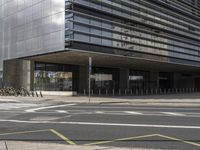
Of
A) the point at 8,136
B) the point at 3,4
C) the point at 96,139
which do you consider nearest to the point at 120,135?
the point at 96,139

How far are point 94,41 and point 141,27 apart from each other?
10572 mm

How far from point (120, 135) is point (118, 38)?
35.0 m

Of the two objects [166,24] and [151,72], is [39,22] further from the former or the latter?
[151,72]

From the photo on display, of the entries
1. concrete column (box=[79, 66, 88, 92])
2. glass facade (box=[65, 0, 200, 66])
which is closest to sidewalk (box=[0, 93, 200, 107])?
glass facade (box=[65, 0, 200, 66])

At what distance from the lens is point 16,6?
5259cm

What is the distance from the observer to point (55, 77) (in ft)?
178

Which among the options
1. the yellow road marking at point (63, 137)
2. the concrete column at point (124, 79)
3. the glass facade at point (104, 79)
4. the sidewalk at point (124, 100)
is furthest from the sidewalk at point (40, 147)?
the concrete column at point (124, 79)

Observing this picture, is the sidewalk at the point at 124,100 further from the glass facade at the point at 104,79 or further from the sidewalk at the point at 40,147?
the sidewalk at the point at 40,147

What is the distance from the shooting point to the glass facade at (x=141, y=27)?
4200 centimetres

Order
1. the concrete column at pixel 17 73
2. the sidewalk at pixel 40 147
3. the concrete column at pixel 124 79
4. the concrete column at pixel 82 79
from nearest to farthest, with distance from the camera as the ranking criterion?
the sidewalk at pixel 40 147, the concrete column at pixel 17 73, the concrete column at pixel 82 79, the concrete column at pixel 124 79

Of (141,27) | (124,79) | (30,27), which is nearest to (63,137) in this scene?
(30,27)

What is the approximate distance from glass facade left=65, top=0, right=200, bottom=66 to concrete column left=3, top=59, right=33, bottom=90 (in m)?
12.3

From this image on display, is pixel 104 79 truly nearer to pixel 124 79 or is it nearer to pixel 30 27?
pixel 124 79

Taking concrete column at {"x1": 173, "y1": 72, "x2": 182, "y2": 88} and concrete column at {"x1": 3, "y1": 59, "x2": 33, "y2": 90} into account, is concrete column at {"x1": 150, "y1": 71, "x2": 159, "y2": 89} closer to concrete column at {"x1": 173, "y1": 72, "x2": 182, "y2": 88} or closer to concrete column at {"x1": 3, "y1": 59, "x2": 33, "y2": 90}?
concrete column at {"x1": 173, "y1": 72, "x2": 182, "y2": 88}
